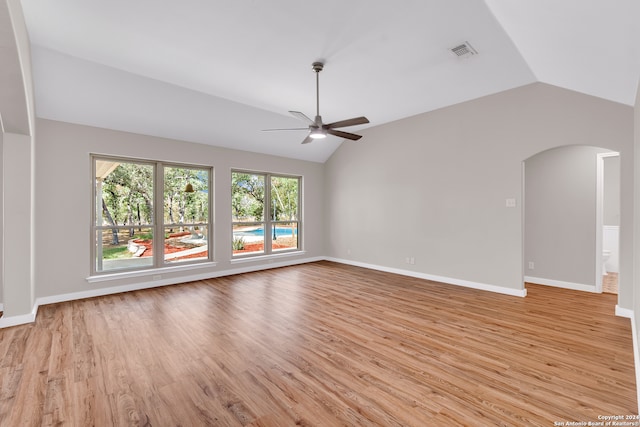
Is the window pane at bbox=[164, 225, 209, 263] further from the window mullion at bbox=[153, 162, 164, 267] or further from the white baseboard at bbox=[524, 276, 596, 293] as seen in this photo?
the white baseboard at bbox=[524, 276, 596, 293]

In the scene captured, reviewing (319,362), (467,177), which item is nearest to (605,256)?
(467,177)

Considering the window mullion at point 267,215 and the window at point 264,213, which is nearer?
the window at point 264,213

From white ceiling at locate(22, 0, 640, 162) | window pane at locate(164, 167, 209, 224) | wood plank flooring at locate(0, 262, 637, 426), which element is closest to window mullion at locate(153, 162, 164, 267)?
window pane at locate(164, 167, 209, 224)

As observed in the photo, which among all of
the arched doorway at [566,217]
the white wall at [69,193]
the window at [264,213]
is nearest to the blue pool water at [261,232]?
the window at [264,213]

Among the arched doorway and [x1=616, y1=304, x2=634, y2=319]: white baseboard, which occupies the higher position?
the arched doorway

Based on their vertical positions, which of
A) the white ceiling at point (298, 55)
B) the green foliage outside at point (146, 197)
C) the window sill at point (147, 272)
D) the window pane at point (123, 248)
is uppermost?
the white ceiling at point (298, 55)

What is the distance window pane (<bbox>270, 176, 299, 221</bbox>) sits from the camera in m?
7.20

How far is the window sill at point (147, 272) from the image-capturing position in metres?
4.65

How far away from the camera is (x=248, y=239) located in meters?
6.74

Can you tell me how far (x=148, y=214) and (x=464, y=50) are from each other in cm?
566

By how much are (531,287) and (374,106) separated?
→ 168 inches

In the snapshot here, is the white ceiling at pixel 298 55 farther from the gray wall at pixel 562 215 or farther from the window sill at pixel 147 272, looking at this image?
the window sill at pixel 147 272

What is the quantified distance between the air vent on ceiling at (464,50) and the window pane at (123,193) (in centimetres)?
531

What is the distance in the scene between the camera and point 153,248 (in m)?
5.37
